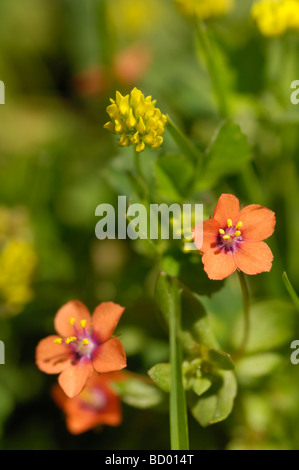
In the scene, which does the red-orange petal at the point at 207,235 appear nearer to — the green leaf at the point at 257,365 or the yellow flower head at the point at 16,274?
the green leaf at the point at 257,365


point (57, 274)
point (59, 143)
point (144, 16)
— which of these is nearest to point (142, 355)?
point (57, 274)

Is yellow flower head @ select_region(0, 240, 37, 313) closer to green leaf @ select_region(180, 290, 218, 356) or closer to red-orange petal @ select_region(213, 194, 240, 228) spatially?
green leaf @ select_region(180, 290, 218, 356)

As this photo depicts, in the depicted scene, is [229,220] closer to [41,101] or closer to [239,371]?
[239,371]

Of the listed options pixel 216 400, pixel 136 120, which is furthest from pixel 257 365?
pixel 136 120

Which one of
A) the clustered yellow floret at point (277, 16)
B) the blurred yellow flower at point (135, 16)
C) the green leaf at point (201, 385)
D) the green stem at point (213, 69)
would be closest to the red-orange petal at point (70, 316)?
the green leaf at point (201, 385)

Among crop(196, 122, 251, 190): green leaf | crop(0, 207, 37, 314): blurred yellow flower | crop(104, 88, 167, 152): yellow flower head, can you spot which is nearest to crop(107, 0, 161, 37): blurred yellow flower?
crop(0, 207, 37, 314): blurred yellow flower

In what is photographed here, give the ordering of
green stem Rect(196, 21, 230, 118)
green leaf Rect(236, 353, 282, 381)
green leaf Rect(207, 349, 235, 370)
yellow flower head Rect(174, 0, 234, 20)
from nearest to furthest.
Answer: green leaf Rect(207, 349, 235, 370) → green leaf Rect(236, 353, 282, 381) → green stem Rect(196, 21, 230, 118) → yellow flower head Rect(174, 0, 234, 20)

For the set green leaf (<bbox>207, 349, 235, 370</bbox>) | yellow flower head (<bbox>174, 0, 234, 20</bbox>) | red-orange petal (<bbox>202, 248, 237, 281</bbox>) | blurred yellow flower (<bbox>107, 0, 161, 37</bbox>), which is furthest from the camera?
blurred yellow flower (<bbox>107, 0, 161, 37</bbox>)

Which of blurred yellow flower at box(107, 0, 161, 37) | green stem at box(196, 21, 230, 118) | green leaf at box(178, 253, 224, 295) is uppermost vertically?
blurred yellow flower at box(107, 0, 161, 37)
